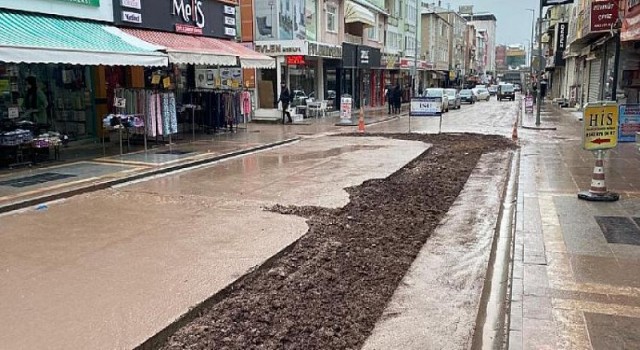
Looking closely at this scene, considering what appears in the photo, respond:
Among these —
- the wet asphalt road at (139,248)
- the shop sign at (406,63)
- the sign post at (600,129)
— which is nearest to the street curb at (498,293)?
the sign post at (600,129)

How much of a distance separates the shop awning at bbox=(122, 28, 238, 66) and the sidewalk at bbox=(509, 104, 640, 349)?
929 cm

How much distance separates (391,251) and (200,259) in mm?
2210

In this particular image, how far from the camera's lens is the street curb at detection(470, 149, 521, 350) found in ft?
14.3

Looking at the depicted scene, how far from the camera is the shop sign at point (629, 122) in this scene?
32.0 feet

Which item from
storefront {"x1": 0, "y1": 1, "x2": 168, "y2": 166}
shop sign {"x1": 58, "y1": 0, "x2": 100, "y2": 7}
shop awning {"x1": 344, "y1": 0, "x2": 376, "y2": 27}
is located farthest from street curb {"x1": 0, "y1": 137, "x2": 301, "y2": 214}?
shop awning {"x1": 344, "y1": 0, "x2": 376, "y2": 27}

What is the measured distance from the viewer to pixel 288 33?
27406 mm

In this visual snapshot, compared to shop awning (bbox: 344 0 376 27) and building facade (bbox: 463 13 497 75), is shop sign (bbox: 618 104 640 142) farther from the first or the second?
building facade (bbox: 463 13 497 75)

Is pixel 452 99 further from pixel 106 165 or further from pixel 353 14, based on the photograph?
pixel 106 165

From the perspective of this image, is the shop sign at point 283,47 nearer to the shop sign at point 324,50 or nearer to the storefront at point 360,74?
the shop sign at point 324,50

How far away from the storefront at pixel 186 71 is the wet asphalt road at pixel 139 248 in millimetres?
3701

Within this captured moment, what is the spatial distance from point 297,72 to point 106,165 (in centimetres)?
1900

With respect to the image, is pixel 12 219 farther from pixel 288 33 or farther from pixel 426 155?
→ pixel 288 33

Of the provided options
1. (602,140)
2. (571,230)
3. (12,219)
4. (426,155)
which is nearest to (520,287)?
(571,230)

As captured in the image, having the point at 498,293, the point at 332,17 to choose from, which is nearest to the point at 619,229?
the point at 498,293
